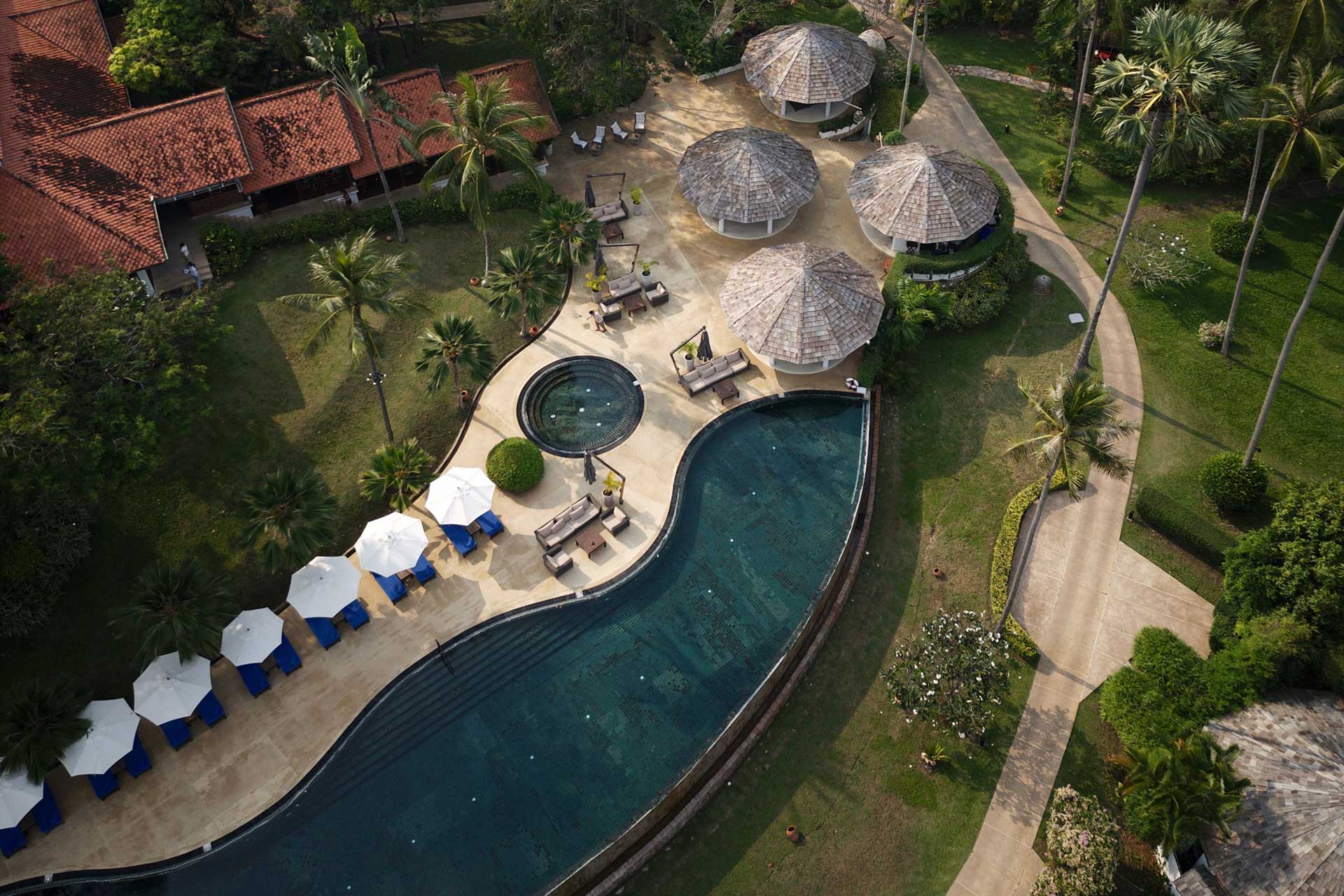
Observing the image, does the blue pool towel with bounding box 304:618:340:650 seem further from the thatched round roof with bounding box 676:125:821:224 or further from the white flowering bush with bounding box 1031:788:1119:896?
the thatched round roof with bounding box 676:125:821:224

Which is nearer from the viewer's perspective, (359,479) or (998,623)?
(998,623)

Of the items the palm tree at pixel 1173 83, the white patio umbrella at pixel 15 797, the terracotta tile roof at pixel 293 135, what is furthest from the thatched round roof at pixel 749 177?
the white patio umbrella at pixel 15 797

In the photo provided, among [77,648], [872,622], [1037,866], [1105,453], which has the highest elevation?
[1105,453]

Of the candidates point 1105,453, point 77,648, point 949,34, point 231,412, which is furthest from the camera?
point 949,34

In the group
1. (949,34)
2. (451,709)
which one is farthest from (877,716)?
(949,34)

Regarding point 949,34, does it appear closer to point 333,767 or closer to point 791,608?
point 791,608

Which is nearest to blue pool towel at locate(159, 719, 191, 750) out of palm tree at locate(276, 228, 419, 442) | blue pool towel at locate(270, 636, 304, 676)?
blue pool towel at locate(270, 636, 304, 676)

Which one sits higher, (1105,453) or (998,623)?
(1105,453)
